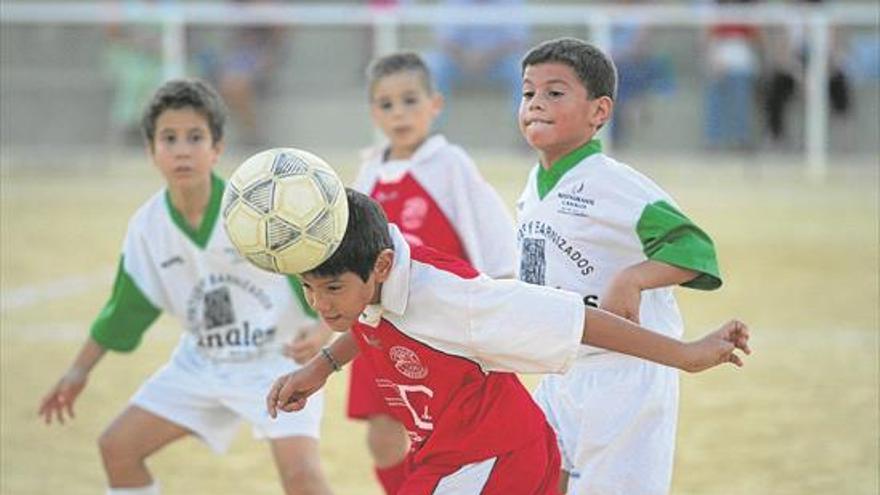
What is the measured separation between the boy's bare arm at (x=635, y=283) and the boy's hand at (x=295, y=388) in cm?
77

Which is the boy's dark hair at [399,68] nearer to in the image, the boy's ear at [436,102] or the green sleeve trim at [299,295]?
the boy's ear at [436,102]

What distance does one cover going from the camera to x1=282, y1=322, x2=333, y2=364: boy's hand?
5.36 metres

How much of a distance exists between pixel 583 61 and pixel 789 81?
1220 centimetres

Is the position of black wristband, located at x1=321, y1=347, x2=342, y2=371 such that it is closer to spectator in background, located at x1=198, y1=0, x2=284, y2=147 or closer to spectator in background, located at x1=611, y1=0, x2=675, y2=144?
spectator in background, located at x1=611, y1=0, x2=675, y2=144

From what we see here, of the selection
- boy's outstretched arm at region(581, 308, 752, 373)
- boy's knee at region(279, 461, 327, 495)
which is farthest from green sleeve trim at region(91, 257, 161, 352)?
boy's outstretched arm at region(581, 308, 752, 373)

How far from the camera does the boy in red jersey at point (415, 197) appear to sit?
5.93 meters

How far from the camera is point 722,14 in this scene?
1669 centimetres

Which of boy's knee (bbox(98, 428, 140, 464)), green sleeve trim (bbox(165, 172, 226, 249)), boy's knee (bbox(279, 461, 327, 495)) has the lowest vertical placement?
boy's knee (bbox(279, 461, 327, 495))

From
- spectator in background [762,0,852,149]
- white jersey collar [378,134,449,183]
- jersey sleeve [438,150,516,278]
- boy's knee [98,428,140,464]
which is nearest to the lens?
boy's knee [98,428,140,464]

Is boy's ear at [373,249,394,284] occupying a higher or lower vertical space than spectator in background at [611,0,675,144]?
lower

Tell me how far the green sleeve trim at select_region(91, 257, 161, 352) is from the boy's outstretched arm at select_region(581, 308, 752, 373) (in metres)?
2.15

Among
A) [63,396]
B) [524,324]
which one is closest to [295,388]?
[524,324]

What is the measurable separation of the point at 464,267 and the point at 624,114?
12.6 metres

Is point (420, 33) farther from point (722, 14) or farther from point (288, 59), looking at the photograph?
point (722, 14)
